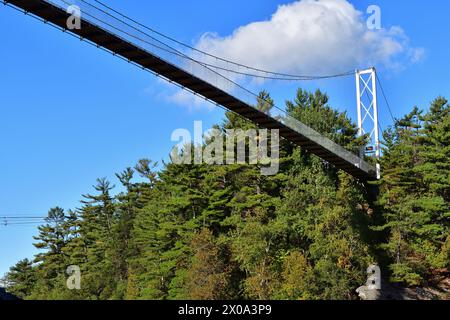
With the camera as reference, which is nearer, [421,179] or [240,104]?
[240,104]

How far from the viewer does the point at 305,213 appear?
4244 cm

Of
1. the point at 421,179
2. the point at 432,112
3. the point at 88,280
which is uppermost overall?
the point at 432,112

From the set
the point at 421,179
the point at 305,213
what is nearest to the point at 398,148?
the point at 421,179

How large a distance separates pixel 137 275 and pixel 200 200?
10331 millimetres

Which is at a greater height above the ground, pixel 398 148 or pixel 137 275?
pixel 398 148

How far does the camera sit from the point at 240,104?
28766 millimetres

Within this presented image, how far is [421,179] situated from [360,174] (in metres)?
4.99

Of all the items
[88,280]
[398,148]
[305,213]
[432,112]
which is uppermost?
[432,112]
